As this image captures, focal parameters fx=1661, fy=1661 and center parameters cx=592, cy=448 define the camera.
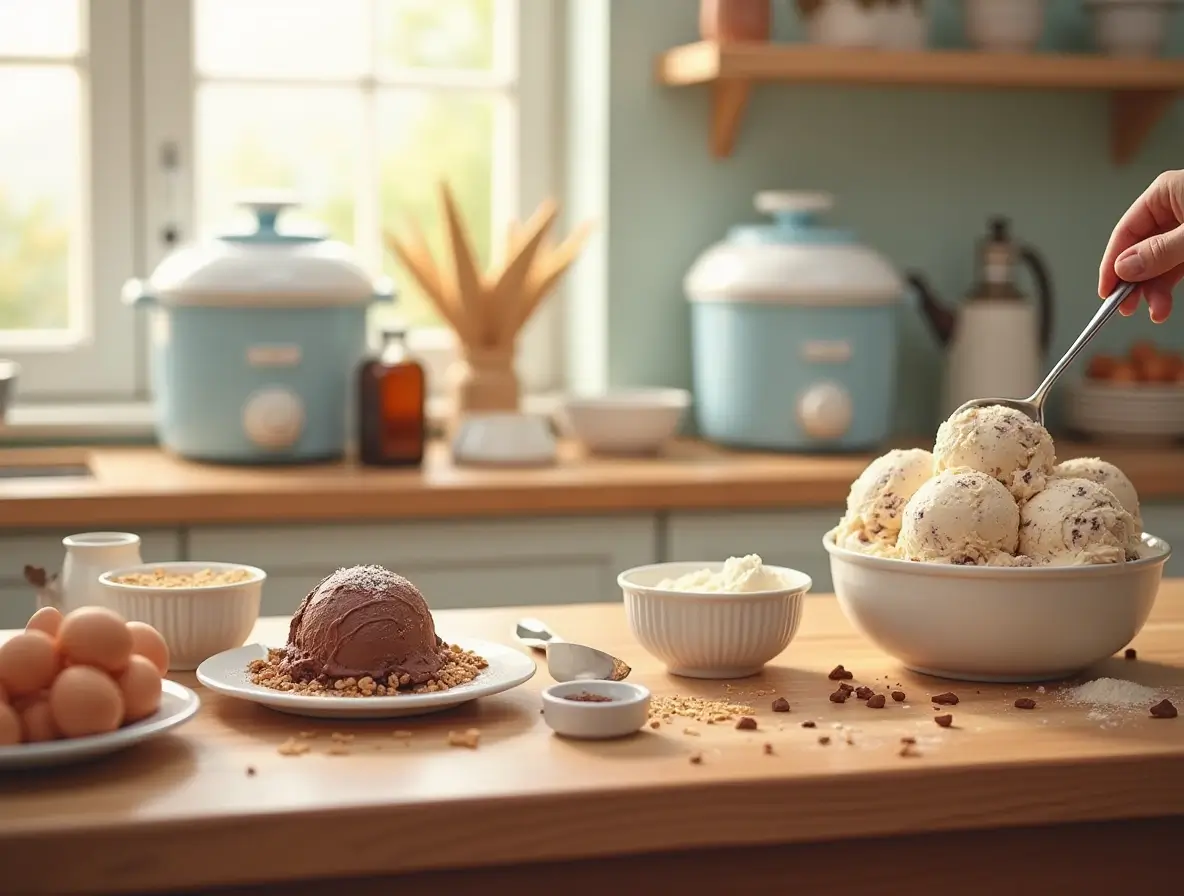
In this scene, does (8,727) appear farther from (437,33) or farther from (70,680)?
(437,33)

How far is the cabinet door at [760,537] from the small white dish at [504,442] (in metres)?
0.24

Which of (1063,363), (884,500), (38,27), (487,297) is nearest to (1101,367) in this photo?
(487,297)

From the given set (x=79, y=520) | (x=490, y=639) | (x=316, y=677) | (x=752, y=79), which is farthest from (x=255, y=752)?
(x=752, y=79)

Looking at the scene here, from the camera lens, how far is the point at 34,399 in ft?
9.46

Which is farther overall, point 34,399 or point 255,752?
point 34,399

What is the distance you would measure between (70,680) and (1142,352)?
227cm

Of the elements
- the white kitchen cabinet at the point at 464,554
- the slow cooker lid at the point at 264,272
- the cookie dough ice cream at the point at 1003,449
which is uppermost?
the slow cooker lid at the point at 264,272

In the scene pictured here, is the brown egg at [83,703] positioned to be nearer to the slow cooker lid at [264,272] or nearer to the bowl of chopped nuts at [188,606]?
the bowl of chopped nuts at [188,606]

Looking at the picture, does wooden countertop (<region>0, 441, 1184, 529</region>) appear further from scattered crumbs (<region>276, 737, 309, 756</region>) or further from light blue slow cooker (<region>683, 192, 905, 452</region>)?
scattered crumbs (<region>276, 737, 309, 756</region>)

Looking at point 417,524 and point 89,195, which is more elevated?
point 89,195

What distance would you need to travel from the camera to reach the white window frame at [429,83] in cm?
286

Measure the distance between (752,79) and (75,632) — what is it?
6.32 feet

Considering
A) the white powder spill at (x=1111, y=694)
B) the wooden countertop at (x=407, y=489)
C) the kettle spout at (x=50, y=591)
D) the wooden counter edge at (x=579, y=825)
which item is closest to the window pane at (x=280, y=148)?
the wooden countertop at (x=407, y=489)

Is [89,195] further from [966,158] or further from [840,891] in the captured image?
[840,891]
